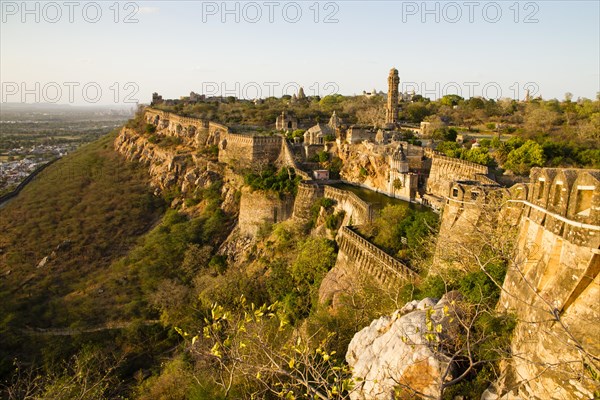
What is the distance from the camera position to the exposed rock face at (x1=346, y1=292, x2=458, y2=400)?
917cm

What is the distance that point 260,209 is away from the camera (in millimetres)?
33781

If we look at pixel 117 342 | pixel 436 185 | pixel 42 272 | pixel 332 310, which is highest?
pixel 436 185

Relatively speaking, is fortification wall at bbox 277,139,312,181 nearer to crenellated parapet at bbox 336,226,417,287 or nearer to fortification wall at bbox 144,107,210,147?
fortification wall at bbox 144,107,210,147

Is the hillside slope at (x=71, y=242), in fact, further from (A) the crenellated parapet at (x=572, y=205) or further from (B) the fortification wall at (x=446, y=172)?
(A) the crenellated parapet at (x=572, y=205)

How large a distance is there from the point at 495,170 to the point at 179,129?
37652mm

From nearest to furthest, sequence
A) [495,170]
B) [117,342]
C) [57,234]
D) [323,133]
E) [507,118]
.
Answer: [117,342]
[495,170]
[57,234]
[323,133]
[507,118]

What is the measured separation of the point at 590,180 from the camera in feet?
22.9

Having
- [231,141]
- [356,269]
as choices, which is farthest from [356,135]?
[356,269]

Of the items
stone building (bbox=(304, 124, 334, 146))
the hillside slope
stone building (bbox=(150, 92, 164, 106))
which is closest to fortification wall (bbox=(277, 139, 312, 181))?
stone building (bbox=(304, 124, 334, 146))

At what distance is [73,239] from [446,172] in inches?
1268

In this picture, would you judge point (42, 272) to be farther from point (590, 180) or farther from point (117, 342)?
point (590, 180)

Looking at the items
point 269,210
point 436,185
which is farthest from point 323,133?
point 436,185

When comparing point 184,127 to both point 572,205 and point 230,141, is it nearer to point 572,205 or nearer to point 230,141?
point 230,141

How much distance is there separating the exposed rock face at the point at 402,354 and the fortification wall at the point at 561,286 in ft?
5.01
